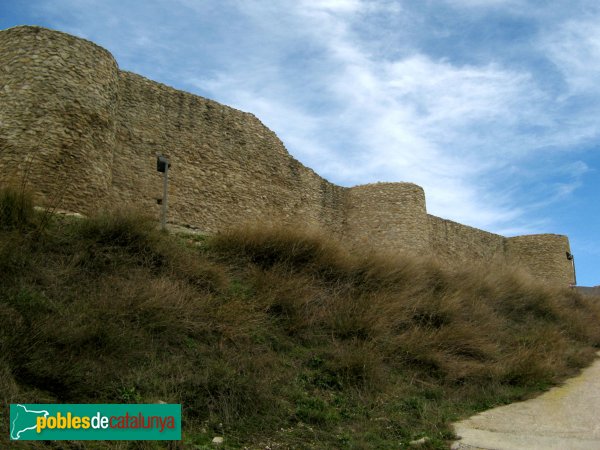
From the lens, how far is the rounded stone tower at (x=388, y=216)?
17.4m

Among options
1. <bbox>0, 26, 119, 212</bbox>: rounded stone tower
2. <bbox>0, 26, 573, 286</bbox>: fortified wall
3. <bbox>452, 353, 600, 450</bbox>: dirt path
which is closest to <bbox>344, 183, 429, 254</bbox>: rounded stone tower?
<bbox>0, 26, 573, 286</bbox>: fortified wall

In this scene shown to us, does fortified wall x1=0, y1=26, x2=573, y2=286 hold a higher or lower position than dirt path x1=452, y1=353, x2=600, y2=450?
higher

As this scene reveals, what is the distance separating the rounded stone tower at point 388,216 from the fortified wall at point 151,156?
0.10 feet

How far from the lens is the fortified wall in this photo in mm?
9641

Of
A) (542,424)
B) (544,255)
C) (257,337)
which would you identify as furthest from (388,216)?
(542,424)

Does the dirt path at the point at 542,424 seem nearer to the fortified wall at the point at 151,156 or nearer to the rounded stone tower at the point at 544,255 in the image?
the fortified wall at the point at 151,156

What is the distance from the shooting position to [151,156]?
12.4 metres

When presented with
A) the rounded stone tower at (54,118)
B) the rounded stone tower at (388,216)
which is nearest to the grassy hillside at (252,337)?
the rounded stone tower at (54,118)

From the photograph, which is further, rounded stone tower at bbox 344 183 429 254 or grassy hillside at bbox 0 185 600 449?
rounded stone tower at bbox 344 183 429 254

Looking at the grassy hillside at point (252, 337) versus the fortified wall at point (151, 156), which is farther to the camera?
the fortified wall at point (151, 156)

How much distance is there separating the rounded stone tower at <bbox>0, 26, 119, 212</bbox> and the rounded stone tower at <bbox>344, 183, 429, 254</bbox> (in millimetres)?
8836

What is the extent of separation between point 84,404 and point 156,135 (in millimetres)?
8926

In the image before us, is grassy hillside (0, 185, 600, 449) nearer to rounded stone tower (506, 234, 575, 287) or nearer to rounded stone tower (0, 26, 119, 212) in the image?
rounded stone tower (0, 26, 119, 212)

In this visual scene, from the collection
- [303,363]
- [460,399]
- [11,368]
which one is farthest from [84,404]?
[460,399]
